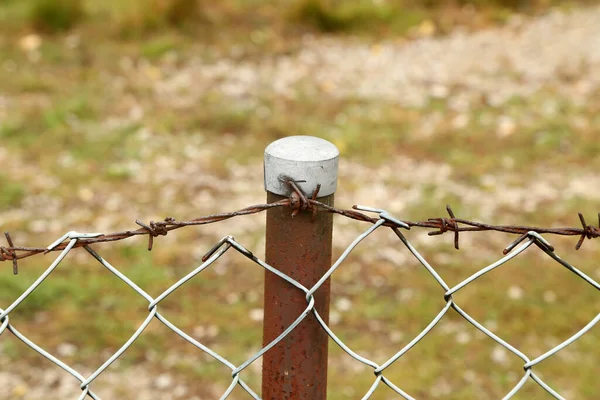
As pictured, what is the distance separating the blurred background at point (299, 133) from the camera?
3.27m

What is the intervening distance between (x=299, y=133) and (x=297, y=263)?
4.17 metres

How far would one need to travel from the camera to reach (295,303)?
3.82 ft

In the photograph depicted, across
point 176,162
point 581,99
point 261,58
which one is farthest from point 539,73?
point 176,162

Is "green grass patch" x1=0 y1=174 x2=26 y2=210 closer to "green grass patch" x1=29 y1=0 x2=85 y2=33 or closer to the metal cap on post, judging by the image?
"green grass patch" x1=29 y1=0 x2=85 y2=33

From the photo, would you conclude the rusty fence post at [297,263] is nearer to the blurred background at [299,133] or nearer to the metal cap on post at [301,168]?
the metal cap on post at [301,168]

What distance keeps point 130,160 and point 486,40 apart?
3.51 m

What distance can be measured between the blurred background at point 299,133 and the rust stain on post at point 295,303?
6.17 feet

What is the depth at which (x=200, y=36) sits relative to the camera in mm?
6609

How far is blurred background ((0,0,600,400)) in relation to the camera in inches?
129

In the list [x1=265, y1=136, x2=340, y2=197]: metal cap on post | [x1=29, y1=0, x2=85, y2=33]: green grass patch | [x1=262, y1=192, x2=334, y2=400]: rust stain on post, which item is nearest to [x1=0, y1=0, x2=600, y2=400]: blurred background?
[x1=29, y1=0, x2=85, y2=33]: green grass patch

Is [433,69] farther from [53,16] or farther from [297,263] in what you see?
[297,263]

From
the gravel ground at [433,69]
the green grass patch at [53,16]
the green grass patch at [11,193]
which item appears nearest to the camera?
the green grass patch at [11,193]

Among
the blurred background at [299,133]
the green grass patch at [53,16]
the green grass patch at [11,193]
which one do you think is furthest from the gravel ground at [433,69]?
the green grass patch at [11,193]

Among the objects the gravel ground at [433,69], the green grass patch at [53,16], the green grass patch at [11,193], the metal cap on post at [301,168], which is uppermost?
the metal cap on post at [301,168]
